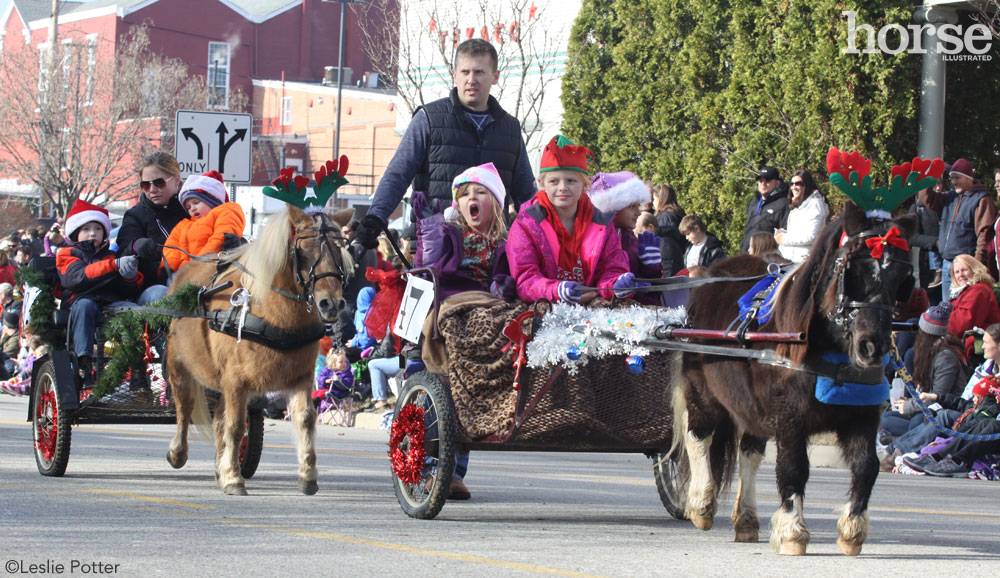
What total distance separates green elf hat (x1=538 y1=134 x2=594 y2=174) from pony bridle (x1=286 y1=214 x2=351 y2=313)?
1561mm

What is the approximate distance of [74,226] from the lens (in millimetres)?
10625

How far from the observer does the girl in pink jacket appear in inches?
316

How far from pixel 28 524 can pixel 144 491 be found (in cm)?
176

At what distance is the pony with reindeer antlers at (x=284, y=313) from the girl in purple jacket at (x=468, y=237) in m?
0.75

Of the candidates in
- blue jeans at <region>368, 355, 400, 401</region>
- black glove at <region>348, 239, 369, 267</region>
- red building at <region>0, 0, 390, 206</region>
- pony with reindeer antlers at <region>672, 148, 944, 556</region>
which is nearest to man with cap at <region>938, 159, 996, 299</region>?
blue jeans at <region>368, 355, 400, 401</region>

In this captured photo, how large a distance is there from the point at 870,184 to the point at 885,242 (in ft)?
1.19

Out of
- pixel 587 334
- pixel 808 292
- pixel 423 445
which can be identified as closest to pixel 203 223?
pixel 423 445

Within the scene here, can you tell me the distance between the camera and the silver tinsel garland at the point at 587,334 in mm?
7691

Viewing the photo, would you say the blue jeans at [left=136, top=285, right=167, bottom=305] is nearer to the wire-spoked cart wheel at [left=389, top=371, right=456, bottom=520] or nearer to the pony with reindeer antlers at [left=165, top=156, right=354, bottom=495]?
the pony with reindeer antlers at [left=165, top=156, right=354, bottom=495]

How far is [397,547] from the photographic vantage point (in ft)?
23.0

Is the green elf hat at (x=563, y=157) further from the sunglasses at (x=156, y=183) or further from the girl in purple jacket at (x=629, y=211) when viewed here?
the sunglasses at (x=156, y=183)

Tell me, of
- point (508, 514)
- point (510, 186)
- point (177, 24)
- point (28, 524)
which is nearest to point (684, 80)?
point (510, 186)

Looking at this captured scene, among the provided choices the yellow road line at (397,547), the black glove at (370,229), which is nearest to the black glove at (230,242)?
the black glove at (370,229)

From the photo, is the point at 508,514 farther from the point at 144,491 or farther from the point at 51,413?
the point at 51,413
